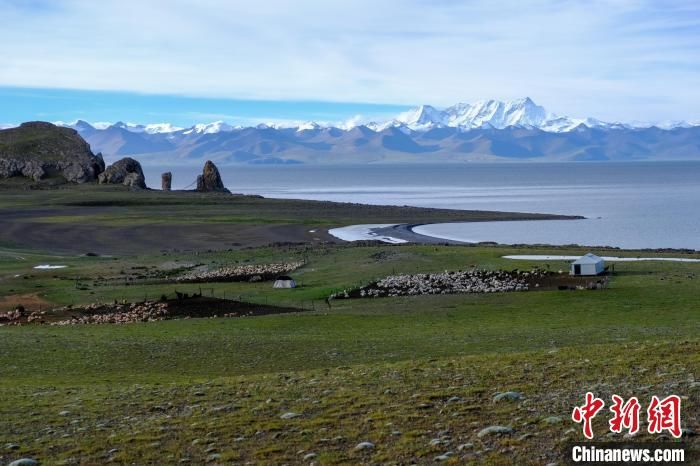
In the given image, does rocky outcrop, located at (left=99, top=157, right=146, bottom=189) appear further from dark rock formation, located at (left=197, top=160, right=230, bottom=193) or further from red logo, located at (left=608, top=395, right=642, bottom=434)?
red logo, located at (left=608, top=395, right=642, bottom=434)

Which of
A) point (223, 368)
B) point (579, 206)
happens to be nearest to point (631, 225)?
point (579, 206)

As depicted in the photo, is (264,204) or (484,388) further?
(264,204)

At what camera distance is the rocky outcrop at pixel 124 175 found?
578ft

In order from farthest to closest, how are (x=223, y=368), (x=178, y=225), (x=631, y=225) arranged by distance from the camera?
(x=631, y=225) < (x=178, y=225) < (x=223, y=368)

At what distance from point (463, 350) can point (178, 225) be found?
84686 millimetres

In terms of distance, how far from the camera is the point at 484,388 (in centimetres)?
1619

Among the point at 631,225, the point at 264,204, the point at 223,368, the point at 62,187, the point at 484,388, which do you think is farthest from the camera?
the point at 62,187

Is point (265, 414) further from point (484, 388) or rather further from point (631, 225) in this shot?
point (631, 225)

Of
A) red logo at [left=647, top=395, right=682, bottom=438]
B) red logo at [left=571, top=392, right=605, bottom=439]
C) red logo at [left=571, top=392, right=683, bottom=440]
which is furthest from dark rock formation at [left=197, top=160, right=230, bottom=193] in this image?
red logo at [left=647, top=395, right=682, bottom=438]

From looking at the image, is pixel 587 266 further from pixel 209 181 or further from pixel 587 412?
pixel 209 181

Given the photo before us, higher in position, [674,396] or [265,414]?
[674,396]

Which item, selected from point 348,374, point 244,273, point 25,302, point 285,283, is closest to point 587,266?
point 285,283

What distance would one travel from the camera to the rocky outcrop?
17615cm

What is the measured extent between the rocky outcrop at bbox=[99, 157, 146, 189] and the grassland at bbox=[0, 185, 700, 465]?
427 feet
